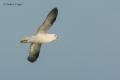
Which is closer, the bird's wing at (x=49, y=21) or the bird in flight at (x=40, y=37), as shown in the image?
the bird in flight at (x=40, y=37)

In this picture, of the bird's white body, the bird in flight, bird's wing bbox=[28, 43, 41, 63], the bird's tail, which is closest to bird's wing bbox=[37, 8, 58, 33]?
the bird in flight

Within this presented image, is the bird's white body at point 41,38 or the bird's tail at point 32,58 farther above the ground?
the bird's tail at point 32,58

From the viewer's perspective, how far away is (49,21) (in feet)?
138

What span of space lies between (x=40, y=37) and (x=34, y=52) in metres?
2.86

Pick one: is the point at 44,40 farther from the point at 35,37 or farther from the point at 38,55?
the point at 38,55

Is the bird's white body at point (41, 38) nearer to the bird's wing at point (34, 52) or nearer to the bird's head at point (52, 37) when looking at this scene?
the bird's head at point (52, 37)

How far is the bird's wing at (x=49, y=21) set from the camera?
41.9m

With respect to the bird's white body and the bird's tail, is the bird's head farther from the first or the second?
the bird's tail

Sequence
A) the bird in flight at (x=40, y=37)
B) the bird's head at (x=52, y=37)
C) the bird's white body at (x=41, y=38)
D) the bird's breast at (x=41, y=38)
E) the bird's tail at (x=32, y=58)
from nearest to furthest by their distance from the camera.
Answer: the bird's head at (x=52, y=37)
the bird's white body at (x=41, y=38)
the bird in flight at (x=40, y=37)
the bird's breast at (x=41, y=38)
the bird's tail at (x=32, y=58)

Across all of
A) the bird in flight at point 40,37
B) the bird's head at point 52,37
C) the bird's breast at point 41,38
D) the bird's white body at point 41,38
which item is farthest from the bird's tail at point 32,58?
the bird's head at point 52,37

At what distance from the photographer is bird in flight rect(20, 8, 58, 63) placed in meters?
40.5

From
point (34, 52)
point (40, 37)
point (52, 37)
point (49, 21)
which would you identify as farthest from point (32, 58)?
point (52, 37)

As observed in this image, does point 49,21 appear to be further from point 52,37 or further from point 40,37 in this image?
point 52,37

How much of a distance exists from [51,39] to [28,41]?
1.39 meters
